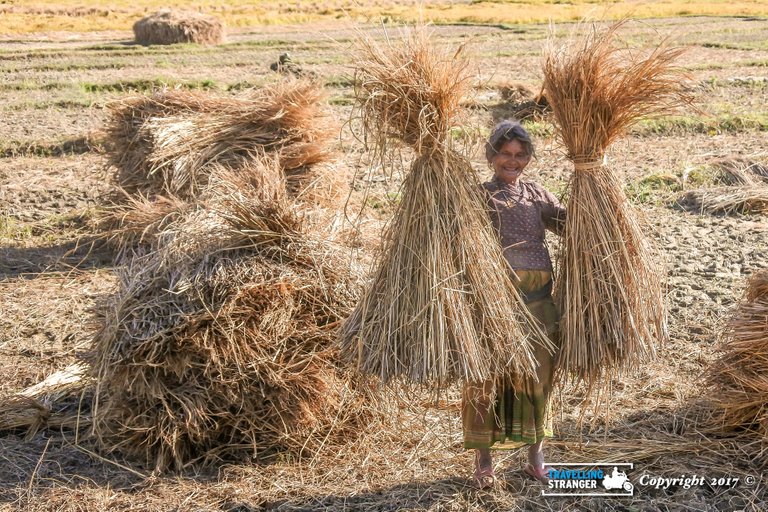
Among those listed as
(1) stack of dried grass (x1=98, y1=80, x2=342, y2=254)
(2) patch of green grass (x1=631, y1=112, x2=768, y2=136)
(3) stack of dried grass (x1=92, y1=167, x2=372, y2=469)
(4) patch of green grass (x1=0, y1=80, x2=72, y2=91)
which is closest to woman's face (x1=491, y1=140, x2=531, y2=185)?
(3) stack of dried grass (x1=92, y1=167, x2=372, y2=469)

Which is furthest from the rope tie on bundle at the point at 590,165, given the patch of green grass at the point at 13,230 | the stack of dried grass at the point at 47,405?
the patch of green grass at the point at 13,230

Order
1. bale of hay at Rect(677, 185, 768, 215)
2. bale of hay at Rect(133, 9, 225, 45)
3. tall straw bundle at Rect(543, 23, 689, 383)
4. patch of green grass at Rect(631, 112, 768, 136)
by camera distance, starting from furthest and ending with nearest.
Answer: bale of hay at Rect(133, 9, 225, 45) → patch of green grass at Rect(631, 112, 768, 136) → bale of hay at Rect(677, 185, 768, 215) → tall straw bundle at Rect(543, 23, 689, 383)

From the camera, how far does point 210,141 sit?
236 inches

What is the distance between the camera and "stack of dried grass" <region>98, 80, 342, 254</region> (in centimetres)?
568

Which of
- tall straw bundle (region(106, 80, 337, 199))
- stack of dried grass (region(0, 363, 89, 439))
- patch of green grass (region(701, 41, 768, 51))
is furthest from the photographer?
patch of green grass (region(701, 41, 768, 51))

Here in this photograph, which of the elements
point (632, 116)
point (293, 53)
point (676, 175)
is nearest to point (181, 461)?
point (632, 116)

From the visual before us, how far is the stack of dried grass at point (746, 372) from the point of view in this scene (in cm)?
360

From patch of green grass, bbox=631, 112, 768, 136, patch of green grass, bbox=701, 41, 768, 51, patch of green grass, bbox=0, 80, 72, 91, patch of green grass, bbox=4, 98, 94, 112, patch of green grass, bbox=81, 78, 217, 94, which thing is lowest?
patch of green grass, bbox=631, 112, 768, 136

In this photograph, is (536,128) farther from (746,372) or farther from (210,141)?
(746,372)

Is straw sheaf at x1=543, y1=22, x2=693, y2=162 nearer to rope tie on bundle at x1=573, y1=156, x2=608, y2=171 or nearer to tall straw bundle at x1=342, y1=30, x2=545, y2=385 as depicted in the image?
rope tie on bundle at x1=573, y1=156, x2=608, y2=171

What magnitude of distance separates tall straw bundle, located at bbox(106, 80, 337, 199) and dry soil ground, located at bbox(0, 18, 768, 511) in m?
0.32

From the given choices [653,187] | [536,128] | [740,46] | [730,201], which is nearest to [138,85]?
[536,128]

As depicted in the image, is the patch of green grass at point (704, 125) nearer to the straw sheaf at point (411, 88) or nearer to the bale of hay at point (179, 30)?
the straw sheaf at point (411, 88)

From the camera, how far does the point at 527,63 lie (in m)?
13.9
